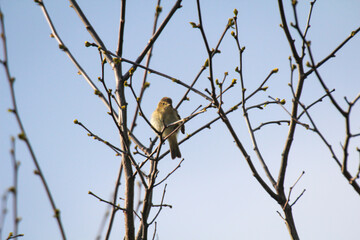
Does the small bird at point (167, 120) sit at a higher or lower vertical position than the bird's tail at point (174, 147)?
higher

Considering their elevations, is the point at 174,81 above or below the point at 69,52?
below

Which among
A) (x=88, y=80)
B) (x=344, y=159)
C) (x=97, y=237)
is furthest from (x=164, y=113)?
(x=344, y=159)

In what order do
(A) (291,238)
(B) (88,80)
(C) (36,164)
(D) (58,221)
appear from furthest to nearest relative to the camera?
(B) (88,80), (A) (291,238), (D) (58,221), (C) (36,164)

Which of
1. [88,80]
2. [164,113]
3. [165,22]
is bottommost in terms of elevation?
[88,80]

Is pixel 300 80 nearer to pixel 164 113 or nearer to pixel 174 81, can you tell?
pixel 174 81

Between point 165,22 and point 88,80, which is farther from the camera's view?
point 88,80

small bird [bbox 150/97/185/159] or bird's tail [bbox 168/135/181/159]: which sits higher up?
small bird [bbox 150/97/185/159]

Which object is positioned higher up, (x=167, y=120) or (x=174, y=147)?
(x=167, y=120)

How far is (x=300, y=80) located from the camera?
10.0ft

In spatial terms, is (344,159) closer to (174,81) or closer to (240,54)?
(240,54)

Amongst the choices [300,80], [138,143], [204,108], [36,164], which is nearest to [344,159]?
[300,80]

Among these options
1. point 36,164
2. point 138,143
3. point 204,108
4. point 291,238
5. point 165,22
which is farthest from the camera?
point 138,143

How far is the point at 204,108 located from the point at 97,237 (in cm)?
140

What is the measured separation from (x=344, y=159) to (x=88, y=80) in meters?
2.64
